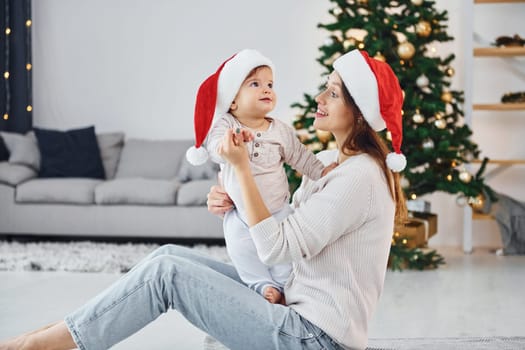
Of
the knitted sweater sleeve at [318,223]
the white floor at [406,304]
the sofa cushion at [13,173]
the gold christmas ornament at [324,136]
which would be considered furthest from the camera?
the sofa cushion at [13,173]

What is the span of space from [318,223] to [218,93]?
23.7 inches

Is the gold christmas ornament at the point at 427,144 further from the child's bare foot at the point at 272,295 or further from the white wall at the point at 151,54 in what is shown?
the child's bare foot at the point at 272,295

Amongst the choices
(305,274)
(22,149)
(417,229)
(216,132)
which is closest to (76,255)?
(22,149)

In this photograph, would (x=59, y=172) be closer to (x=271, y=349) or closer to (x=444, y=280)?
(x=444, y=280)

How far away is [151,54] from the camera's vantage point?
6297 mm

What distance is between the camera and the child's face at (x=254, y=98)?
Result: 6.66 feet

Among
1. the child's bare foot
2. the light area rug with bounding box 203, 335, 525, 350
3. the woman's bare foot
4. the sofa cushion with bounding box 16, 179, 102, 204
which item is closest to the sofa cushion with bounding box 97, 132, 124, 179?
the sofa cushion with bounding box 16, 179, 102, 204

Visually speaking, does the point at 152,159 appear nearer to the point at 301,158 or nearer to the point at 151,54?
the point at 151,54

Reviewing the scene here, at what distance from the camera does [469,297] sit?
3598 millimetres

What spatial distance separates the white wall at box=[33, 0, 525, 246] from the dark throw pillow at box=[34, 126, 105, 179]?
561 mm

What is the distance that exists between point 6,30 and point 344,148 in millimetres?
5163

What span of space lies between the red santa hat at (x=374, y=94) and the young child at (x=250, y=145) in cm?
25

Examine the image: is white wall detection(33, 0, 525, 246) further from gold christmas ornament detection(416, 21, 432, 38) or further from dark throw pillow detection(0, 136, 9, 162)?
gold christmas ornament detection(416, 21, 432, 38)

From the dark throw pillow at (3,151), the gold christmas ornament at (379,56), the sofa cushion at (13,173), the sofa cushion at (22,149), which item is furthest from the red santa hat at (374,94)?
the dark throw pillow at (3,151)
